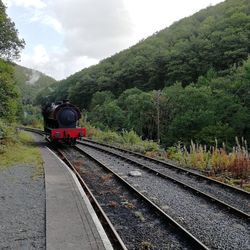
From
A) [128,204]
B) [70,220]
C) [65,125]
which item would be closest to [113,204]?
[128,204]

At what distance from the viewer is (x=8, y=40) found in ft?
90.0

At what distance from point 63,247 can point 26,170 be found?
815 centimetres

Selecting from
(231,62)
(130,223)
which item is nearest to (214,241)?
(130,223)

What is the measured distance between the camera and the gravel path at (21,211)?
20.3 feet

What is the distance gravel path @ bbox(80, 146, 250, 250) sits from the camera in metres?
6.87

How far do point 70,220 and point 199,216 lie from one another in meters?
3.04

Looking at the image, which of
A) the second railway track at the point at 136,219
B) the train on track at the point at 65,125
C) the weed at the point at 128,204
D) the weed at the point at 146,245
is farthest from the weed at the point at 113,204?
the train on track at the point at 65,125

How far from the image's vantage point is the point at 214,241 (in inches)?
267

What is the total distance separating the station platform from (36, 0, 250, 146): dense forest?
26.8 metres

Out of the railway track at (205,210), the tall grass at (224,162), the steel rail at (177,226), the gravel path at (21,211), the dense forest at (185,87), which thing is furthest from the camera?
the dense forest at (185,87)

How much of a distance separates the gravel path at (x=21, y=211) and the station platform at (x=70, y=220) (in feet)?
0.58

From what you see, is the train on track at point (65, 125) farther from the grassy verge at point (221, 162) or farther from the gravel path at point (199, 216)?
the gravel path at point (199, 216)

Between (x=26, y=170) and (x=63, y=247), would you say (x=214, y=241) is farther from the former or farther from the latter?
(x=26, y=170)

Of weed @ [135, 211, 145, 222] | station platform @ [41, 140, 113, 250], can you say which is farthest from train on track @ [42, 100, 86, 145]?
weed @ [135, 211, 145, 222]
